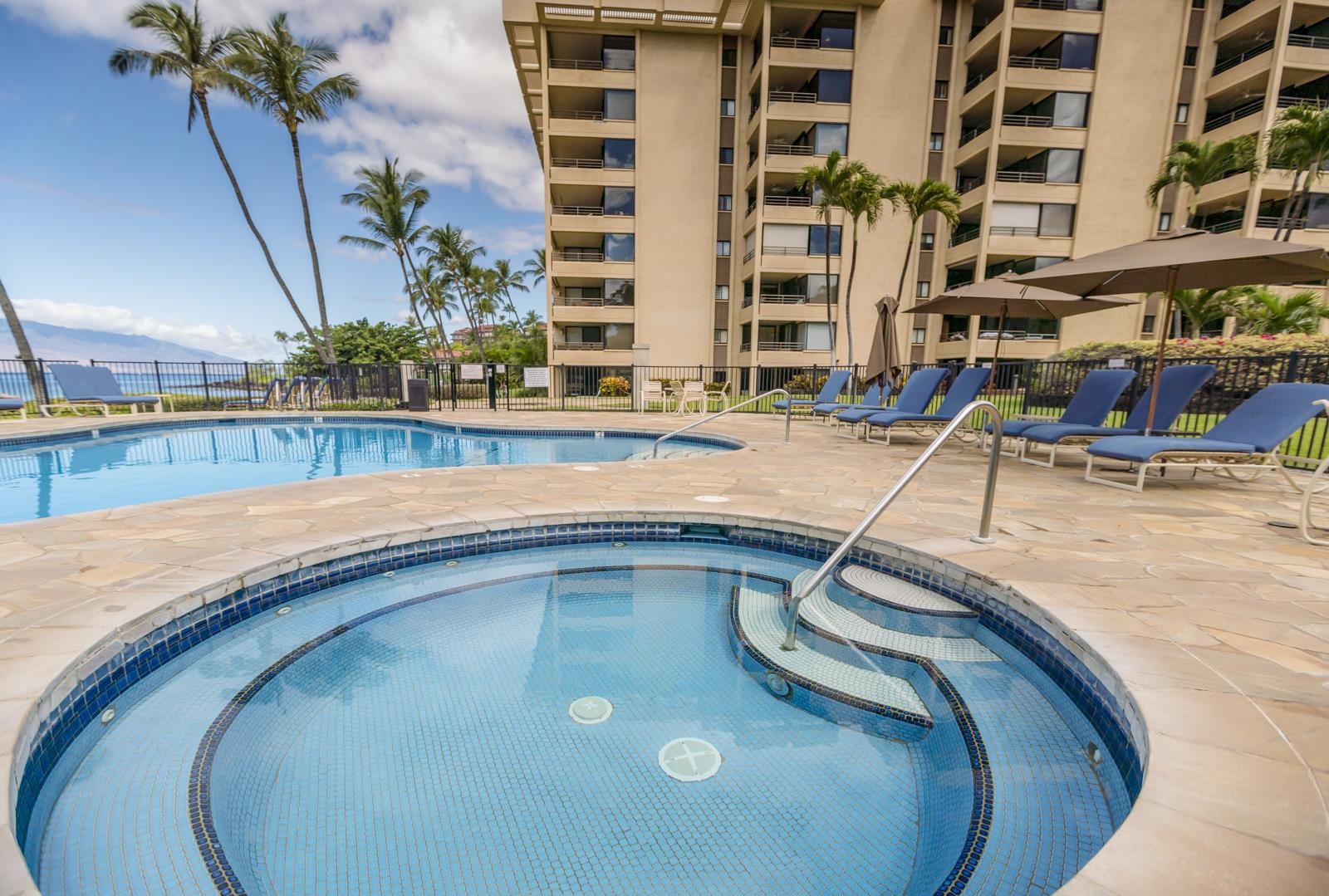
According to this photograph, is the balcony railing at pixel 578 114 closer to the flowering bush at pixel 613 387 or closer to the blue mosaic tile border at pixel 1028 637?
the flowering bush at pixel 613 387

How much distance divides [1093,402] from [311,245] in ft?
69.7

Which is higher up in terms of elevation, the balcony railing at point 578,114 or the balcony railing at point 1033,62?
the balcony railing at point 1033,62

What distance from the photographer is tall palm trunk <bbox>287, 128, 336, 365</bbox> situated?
649 inches

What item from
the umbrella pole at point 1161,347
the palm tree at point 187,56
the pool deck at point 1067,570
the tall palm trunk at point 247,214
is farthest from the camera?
the tall palm trunk at point 247,214

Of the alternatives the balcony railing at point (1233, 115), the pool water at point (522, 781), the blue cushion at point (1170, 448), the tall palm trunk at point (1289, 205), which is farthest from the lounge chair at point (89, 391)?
the balcony railing at point (1233, 115)

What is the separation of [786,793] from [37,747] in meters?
2.52

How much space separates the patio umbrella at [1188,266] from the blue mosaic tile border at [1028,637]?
3.83m

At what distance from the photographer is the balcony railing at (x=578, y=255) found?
852 inches

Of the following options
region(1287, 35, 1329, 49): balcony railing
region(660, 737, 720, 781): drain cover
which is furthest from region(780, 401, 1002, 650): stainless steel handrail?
region(1287, 35, 1329, 49): balcony railing

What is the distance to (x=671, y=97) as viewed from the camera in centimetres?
2091

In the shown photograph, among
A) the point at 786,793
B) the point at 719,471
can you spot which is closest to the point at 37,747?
the point at 786,793

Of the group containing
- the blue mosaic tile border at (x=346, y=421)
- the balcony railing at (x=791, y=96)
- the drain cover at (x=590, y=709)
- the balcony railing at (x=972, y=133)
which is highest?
the balcony railing at (x=791, y=96)

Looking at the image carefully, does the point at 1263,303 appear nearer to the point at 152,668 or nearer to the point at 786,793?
the point at 786,793

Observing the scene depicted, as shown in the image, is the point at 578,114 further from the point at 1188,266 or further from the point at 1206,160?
A: the point at 1188,266
